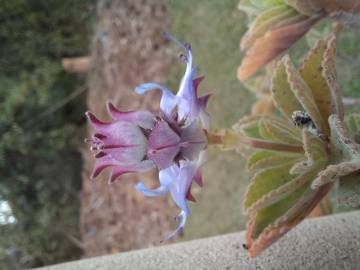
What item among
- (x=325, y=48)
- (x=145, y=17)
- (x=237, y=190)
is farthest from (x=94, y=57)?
(x=325, y=48)

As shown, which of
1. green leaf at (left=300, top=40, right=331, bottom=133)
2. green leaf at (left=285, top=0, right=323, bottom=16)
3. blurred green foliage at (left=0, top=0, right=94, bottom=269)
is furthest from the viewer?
blurred green foliage at (left=0, top=0, right=94, bottom=269)

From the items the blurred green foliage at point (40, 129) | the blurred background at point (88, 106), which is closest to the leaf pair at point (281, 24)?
the blurred background at point (88, 106)

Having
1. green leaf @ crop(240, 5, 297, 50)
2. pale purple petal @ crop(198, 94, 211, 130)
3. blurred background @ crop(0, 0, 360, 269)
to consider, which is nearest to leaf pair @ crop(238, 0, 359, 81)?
green leaf @ crop(240, 5, 297, 50)

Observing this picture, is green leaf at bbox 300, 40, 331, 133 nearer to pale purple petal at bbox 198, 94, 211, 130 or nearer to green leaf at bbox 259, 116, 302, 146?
green leaf at bbox 259, 116, 302, 146

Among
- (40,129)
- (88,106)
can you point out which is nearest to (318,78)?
(40,129)

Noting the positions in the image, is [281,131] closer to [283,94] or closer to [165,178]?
[283,94]
